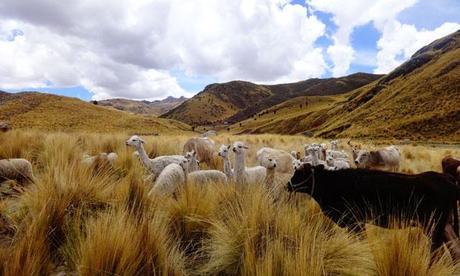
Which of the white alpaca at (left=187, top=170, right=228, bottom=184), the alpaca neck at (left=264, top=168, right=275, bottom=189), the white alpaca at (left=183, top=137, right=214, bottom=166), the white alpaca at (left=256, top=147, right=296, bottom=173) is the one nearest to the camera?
the white alpaca at (left=187, top=170, right=228, bottom=184)

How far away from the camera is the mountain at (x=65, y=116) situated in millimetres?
61438

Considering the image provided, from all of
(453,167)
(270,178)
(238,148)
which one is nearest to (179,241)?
(238,148)

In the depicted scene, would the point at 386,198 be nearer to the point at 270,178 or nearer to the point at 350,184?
the point at 350,184

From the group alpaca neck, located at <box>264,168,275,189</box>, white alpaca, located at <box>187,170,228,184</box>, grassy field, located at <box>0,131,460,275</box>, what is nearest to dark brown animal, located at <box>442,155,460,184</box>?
grassy field, located at <box>0,131,460,275</box>

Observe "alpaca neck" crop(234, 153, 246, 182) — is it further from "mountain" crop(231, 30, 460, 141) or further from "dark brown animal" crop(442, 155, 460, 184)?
"mountain" crop(231, 30, 460, 141)

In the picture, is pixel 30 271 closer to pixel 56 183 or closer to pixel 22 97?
pixel 56 183

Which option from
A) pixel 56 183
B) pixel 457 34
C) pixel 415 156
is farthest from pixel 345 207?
pixel 457 34

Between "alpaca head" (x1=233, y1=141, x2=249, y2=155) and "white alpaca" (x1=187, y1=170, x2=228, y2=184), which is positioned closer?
"white alpaca" (x1=187, y1=170, x2=228, y2=184)

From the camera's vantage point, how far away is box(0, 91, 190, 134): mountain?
202 feet

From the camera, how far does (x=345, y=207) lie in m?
5.39

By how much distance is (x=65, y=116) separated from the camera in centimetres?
6769

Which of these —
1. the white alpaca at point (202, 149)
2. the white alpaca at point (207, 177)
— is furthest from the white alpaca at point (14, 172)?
the white alpaca at point (202, 149)

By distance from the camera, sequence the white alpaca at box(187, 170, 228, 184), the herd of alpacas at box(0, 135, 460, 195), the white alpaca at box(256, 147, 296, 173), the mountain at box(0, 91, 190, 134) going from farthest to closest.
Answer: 1. the mountain at box(0, 91, 190, 134)
2. the white alpaca at box(256, 147, 296, 173)
3. the white alpaca at box(187, 170, 228, 184)
4. the herd of alpacas at box(0, 135, 460, 195)

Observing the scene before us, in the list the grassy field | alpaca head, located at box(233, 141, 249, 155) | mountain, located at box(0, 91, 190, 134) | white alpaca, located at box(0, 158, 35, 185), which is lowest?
the grassy field
